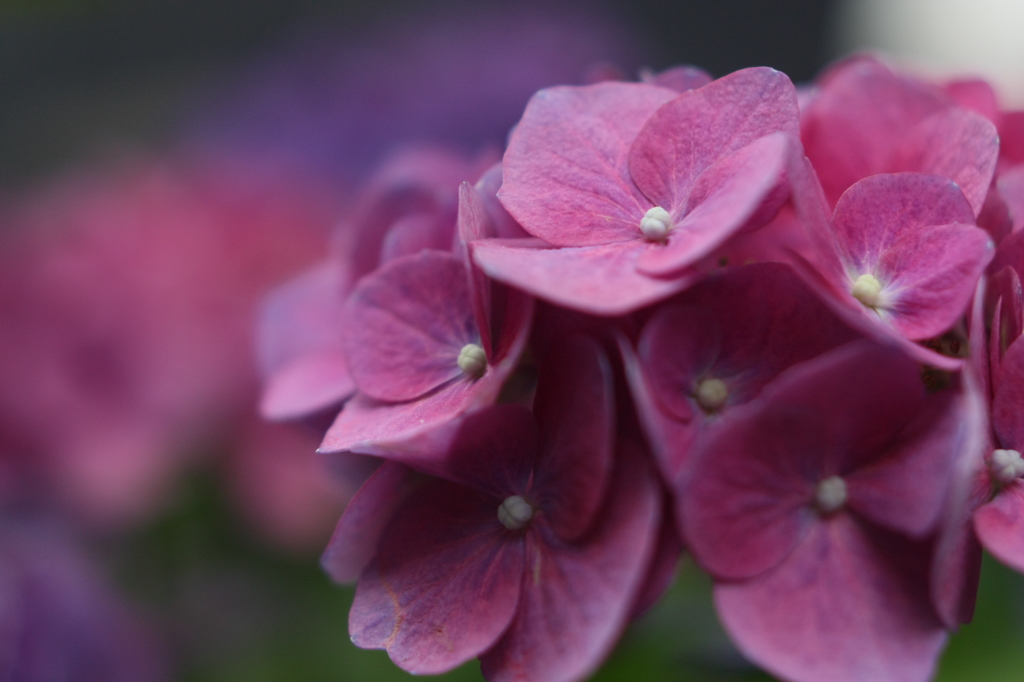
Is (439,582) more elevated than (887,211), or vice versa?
(887,211)

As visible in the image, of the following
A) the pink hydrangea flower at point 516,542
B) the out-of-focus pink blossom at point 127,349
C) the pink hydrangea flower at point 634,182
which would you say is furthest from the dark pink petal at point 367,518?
the out-of-focus pink blossom at point 127,349

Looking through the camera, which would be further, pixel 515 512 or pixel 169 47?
pixel 169 47

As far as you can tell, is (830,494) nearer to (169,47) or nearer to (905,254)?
(905,254)

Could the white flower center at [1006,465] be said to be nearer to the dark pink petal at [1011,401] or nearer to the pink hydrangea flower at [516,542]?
the dark pink petal at [1011,401]

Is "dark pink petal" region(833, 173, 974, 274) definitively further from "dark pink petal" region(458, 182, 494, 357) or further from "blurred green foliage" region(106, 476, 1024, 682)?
"blurred green foliage" region(106, 476, 1024, 682)

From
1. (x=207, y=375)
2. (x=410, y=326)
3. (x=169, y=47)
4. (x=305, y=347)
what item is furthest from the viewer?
(x=169, y=47)

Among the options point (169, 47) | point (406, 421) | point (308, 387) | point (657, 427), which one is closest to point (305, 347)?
point (308, 387)
